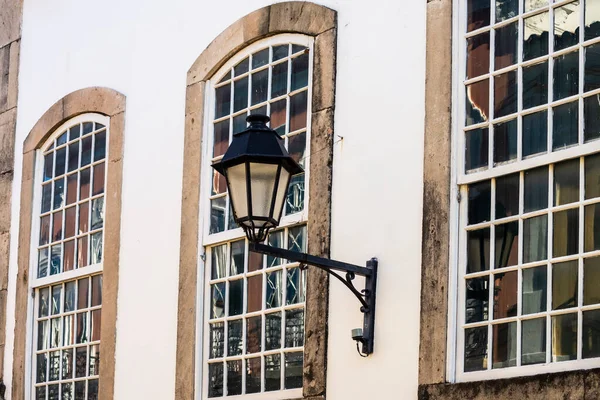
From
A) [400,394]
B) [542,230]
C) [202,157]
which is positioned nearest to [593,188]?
[542,230]

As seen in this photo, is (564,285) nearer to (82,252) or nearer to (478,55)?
(478,55)

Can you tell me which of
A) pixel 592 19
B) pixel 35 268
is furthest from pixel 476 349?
pixel 35 268

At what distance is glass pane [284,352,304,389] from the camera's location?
8.41 metres

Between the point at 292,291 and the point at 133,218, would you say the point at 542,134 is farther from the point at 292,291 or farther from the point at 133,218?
the point at 133,218

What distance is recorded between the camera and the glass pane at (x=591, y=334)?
6.83 m

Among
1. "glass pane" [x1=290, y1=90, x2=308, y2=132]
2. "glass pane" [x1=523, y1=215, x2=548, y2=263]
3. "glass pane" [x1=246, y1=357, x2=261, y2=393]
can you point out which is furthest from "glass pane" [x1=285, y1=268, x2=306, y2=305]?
"glass pane" [x1=523, y1=215, x2=548, y2=263]

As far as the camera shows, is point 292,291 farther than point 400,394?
Yes

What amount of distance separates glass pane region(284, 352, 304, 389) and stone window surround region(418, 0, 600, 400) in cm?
107

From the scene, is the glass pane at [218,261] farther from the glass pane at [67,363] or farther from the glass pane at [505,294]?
the glass pane at [505,294]

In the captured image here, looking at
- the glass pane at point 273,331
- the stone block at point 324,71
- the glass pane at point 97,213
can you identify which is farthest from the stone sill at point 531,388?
the glass pane at point 97,213

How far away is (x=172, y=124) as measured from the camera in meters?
9.81

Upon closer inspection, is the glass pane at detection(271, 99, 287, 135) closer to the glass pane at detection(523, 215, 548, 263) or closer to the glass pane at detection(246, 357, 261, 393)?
the glass pane at detection(246, 357, 261, 393)

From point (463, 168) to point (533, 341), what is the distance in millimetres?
1019

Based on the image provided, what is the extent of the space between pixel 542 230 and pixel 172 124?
336 centimetres
